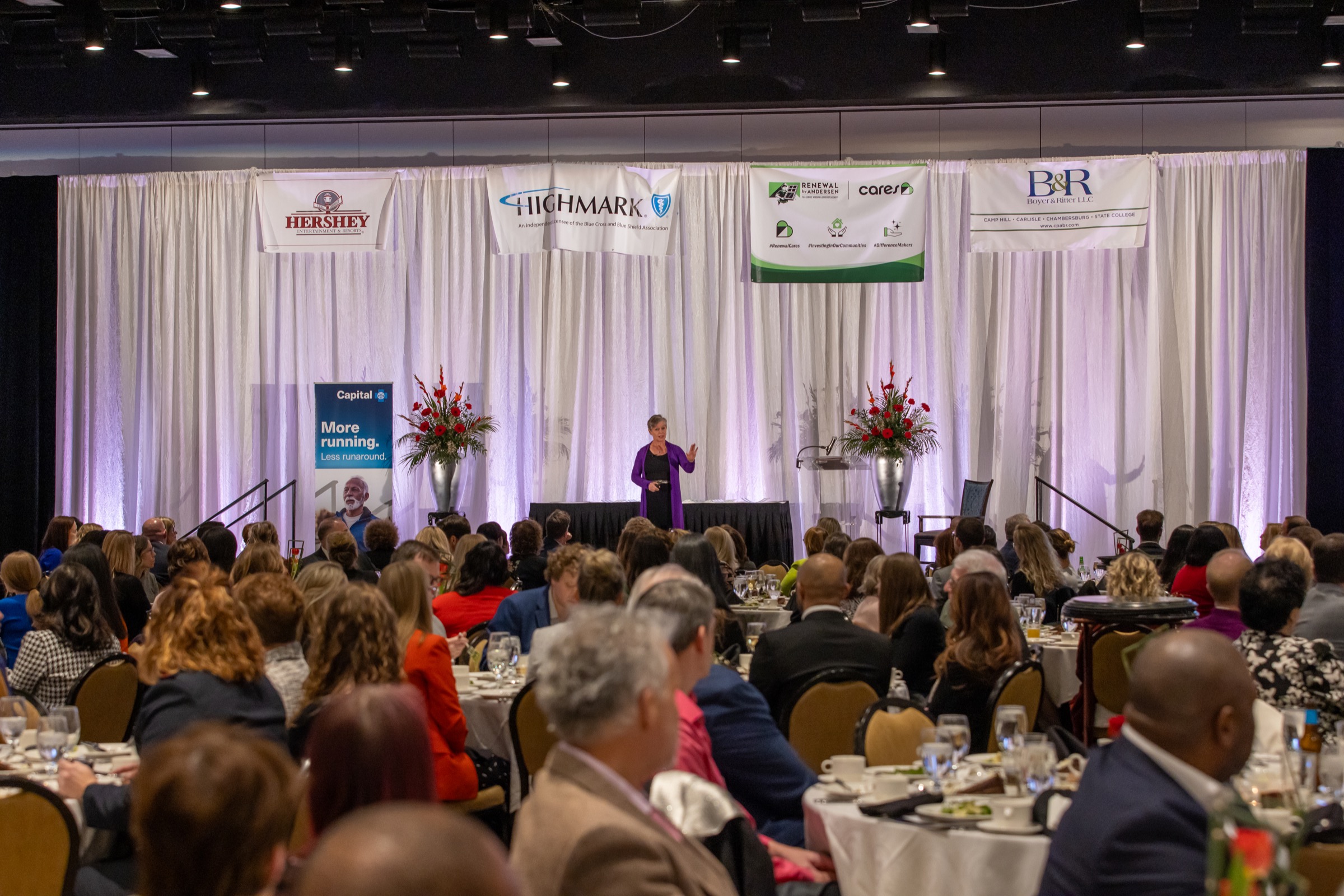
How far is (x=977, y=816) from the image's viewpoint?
338 centimetres

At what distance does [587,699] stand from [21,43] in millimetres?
12082

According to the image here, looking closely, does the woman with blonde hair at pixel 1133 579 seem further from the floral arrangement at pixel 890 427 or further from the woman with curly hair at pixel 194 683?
the floral arrangement at pixel 890 427

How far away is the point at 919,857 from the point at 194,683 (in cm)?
189

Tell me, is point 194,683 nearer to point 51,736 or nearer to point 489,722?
point 51,736

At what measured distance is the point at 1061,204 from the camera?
1242 cm

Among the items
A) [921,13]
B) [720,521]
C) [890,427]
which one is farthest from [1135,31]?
[720,521]

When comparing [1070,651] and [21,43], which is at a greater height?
[21,43]

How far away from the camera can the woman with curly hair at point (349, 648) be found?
371 centimetres

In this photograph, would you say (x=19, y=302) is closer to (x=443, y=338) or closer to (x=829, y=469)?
(x=443, y=338)

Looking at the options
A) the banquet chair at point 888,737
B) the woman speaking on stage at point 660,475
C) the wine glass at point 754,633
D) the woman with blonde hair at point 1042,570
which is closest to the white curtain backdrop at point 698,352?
the woman speaking on stage at point 660,475

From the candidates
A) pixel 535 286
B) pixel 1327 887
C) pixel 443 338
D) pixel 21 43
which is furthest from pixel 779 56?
pixel 1327 887

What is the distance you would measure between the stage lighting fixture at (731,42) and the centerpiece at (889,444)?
3728 millimetres

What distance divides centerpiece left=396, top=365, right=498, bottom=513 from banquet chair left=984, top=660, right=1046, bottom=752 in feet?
31.0

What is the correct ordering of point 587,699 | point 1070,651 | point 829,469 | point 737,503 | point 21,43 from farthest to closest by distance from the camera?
point 829,469
point 737,503
point 21,43
point 1070,651
point 587,699
